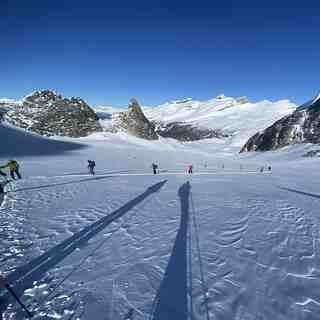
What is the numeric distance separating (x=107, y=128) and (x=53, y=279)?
119993 millimetres

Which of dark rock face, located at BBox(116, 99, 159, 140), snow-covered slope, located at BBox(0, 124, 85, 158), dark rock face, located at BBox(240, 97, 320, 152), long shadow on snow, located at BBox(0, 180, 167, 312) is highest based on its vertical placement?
dark rock face, located at BBox(116, 99, 159, 140)

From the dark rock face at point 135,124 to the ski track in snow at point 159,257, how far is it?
117193mm

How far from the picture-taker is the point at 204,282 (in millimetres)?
7117

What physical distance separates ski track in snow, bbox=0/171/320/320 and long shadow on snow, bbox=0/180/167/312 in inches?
8.5

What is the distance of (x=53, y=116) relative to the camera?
11812 centimetres

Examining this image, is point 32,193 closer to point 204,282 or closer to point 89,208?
point 89,208

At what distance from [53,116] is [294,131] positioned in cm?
8597

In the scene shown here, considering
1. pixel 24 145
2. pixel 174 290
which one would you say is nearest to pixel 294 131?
pixel 24 145

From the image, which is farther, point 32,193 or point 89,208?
point 32,193

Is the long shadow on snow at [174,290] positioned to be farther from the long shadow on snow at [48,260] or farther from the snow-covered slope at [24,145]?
the snow-covered slope at [24,145]

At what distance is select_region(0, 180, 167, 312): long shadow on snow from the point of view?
686cm

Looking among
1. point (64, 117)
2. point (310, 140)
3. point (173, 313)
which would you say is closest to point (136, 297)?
point (173, 313)

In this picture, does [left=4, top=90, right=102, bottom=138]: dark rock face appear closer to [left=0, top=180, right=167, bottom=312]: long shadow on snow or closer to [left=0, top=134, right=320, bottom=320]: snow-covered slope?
[left=0, top=134, right=320, bottom=320]: snow-covered slope

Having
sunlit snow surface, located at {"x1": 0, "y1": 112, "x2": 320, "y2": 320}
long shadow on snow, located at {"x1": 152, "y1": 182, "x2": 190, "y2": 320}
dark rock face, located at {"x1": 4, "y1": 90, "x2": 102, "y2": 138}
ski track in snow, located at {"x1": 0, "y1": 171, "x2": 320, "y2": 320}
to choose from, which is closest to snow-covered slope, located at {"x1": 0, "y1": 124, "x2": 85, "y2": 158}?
dark rock face, located at {"x1": 4, "y1": 90, "x2": 102, "y2": 138}
